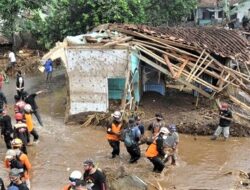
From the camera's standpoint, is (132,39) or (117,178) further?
(132,39)

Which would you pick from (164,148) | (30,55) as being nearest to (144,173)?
(164,148)

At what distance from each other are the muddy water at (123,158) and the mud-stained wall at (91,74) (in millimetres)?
941

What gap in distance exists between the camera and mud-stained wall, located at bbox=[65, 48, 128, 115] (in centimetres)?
1905

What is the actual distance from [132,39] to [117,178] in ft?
25.3

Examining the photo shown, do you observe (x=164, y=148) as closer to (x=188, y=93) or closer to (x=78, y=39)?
(x=78, y=39)

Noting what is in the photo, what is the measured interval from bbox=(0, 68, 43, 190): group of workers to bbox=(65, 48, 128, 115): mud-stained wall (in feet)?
6.22

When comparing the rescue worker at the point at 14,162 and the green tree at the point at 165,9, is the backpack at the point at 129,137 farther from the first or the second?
the green tree at the point at 165,9

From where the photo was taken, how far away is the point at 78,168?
597 inches

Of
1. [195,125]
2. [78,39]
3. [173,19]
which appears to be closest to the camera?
[195,125]

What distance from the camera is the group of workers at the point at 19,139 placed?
9.92 meters

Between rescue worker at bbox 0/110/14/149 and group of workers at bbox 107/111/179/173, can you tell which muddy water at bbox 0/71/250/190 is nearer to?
group of workers at bbox 107/111/179/173

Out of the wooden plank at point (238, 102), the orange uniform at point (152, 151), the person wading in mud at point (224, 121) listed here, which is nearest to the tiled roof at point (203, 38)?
the wooden plank at point (238, 102)

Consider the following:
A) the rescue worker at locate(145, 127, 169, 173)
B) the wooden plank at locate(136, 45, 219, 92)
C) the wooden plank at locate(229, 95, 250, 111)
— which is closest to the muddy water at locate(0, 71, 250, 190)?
the rescue worker at locate(145, 127, 169, 173)

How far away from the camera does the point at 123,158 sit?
15.7 metres
